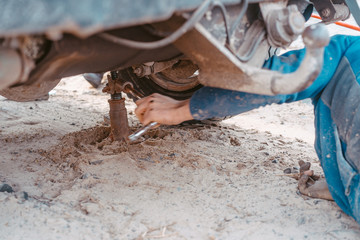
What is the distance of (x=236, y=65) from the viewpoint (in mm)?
1243

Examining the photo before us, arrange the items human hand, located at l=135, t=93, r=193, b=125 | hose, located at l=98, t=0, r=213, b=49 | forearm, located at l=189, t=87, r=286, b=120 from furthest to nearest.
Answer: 1. human hand, located at l=135, t=93, r=193, b=125
2. forearm, located at l=189, t=87, r=286, b=120
3. hose, located at l=98, t=0, r=213, b=49

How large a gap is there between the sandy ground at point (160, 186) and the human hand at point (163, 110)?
1.30 ft

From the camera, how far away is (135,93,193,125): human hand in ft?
5.06

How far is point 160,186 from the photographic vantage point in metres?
1.88

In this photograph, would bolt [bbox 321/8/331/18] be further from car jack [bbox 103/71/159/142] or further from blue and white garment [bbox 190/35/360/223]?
car jack [bbox 103/71/159/142]

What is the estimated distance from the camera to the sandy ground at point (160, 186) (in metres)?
1.51

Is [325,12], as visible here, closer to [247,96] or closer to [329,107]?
[329,107]

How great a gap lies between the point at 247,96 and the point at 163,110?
0.38m

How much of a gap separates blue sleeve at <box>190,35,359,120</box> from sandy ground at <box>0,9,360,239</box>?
1.53ft

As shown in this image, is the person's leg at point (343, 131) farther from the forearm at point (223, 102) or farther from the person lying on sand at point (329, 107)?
the forearm at point (223, 102)

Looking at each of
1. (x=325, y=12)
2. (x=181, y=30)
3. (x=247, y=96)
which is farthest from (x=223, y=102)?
(x=325, y=12)

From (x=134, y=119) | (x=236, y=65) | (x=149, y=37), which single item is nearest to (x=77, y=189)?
(x=149, y=37)

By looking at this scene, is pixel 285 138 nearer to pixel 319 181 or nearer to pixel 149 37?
pixel 319 181

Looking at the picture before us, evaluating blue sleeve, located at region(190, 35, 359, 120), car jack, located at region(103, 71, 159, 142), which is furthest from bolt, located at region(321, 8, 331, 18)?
car jack, located at region(103, 71, 159, 142)
